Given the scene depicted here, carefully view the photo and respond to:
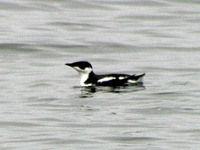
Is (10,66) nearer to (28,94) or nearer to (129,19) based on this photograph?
(28,94)

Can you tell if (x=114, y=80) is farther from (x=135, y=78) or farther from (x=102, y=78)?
(x=135, y=78)

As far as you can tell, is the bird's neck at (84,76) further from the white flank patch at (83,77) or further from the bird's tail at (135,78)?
the bird's tail at (135,78)

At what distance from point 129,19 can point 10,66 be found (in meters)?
8.43

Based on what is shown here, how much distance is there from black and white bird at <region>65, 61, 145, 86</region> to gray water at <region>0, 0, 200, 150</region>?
0.79 feet

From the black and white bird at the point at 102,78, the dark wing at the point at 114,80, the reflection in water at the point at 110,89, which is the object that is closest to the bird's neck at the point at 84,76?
the black and white bird at the point at 102,78

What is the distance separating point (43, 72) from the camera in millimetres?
20625

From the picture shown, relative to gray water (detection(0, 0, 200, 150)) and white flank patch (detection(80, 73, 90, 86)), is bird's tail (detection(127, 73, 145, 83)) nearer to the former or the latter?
gray water (detection(0, 0, 200, 150))

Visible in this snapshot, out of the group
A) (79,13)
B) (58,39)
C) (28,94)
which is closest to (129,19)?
(79,13)

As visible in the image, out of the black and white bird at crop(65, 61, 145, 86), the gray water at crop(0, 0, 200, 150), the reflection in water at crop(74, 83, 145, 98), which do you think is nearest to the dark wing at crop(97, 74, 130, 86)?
the black and white bird at crop(65, 61, 145, 86)

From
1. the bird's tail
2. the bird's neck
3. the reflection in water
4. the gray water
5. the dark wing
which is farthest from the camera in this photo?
the bird's neck

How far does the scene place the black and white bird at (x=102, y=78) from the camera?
18.9 m

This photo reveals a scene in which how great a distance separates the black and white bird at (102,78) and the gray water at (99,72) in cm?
24

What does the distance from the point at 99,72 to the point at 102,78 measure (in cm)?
229

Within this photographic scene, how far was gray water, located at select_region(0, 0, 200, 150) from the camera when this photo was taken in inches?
551
